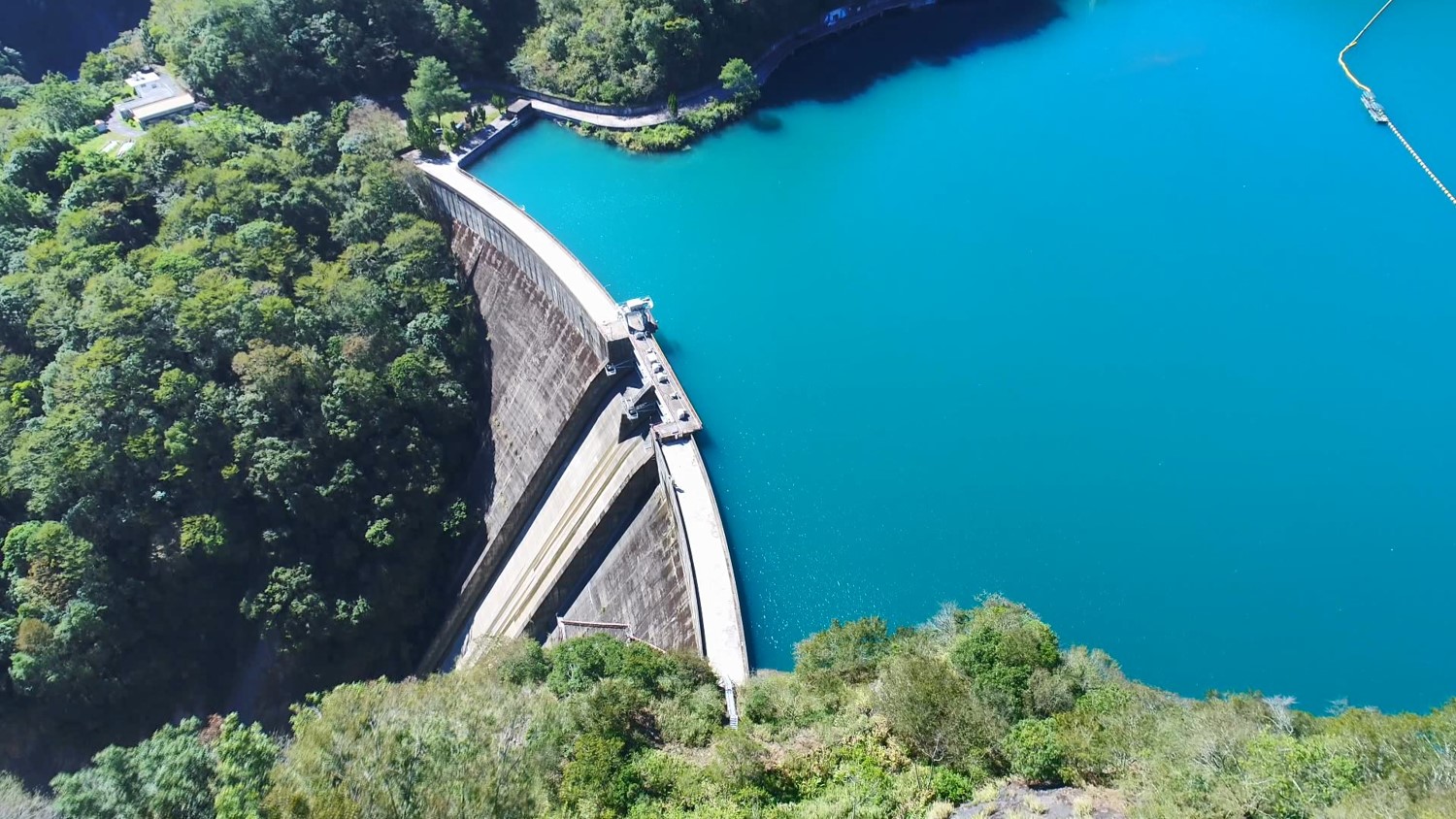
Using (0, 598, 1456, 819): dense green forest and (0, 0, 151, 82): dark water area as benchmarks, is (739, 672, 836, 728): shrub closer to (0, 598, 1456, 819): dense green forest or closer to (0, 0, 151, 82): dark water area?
(0, 598, 1456, 819): dense green forest

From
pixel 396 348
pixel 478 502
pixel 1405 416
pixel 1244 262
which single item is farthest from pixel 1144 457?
pixel 396 348

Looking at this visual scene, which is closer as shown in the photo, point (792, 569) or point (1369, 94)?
point (792, 569)

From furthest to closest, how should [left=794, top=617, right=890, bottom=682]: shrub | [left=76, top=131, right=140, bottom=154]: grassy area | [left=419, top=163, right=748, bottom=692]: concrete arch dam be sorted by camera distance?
1. [left=76, top=131, right=140, bottom=154]: grassy area
2. [left=419, top=163, right=748, bottom=692]: concrete arch dam
3. [left=794, top=617, right=890, bottom=682]: shrub

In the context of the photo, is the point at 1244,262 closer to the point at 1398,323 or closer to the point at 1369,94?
the point at 1398,323

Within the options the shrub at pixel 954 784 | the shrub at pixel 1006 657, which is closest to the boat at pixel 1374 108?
the shrub at pixel 1006 657

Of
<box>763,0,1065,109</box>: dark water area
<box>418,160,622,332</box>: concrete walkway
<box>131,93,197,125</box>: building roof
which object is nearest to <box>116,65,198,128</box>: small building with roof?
<box>131,93,197,125</box>: building roof

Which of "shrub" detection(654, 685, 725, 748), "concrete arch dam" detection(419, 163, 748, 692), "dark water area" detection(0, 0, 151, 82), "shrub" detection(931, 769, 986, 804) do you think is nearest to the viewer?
"shrub" detection(931, 769, 986, 804)

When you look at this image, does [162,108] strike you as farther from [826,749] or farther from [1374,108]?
[1374,108]

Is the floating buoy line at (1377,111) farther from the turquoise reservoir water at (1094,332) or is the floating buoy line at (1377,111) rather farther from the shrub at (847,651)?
the shrub at (847,651)
